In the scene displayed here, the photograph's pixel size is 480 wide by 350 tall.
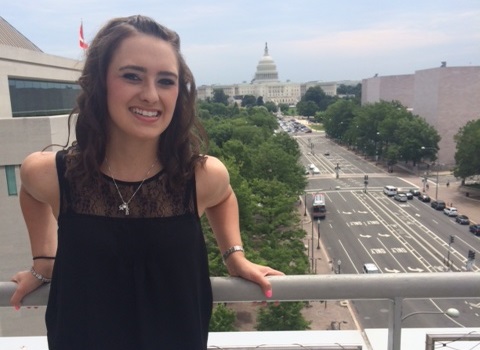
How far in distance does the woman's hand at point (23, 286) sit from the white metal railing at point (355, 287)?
2 cm

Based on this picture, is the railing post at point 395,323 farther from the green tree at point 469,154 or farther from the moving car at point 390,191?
the green tree at point 469,154

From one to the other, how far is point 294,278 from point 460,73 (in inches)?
1690

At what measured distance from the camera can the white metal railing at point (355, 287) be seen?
163 cm

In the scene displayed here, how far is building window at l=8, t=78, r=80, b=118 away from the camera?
1273cm

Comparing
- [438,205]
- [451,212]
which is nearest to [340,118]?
[438,205]

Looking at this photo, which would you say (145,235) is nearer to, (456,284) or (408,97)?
(456,284)

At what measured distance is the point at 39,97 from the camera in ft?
46.7

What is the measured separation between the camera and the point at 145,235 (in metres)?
1.49

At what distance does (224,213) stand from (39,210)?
26.6 inches

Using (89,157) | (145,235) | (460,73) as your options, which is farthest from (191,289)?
(460,73)

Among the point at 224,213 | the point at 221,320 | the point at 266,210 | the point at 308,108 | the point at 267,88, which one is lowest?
the point at 221,320

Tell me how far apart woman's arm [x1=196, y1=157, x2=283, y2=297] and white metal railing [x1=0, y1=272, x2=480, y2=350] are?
0.16 ft

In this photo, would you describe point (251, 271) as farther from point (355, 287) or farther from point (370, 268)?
point (370, 268)

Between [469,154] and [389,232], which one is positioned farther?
[469,154]
